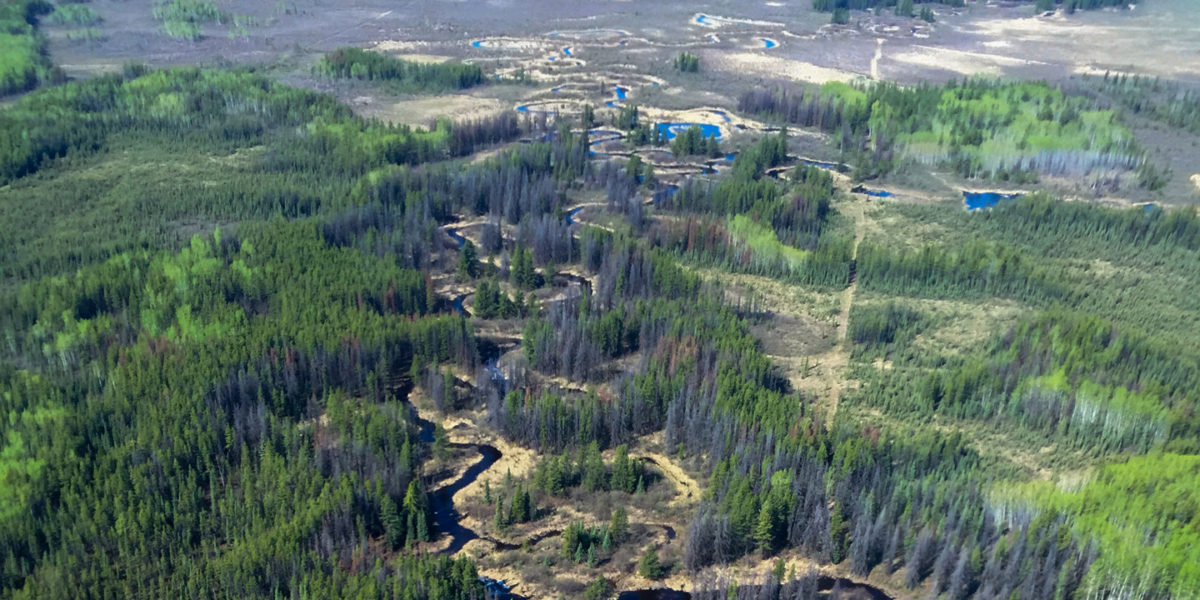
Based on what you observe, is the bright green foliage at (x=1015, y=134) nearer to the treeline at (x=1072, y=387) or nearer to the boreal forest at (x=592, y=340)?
the boreal forest at (x=592, y=340)

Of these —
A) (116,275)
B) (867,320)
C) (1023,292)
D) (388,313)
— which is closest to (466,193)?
(388,313)

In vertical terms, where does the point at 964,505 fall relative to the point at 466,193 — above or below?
below

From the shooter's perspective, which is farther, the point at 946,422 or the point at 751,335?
the point at 751,335

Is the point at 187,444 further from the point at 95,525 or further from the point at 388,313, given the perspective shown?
the point at 388,313

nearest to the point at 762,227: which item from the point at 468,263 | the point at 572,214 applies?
the point at 572,214

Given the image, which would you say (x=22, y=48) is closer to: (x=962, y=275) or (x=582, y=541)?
(x=582, y=541)

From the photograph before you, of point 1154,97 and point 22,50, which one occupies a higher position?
point 22,50

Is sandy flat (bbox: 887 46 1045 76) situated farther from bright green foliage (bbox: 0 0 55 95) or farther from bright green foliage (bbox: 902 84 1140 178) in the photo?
bright green foliage (bbox: 0 0 55 95)
